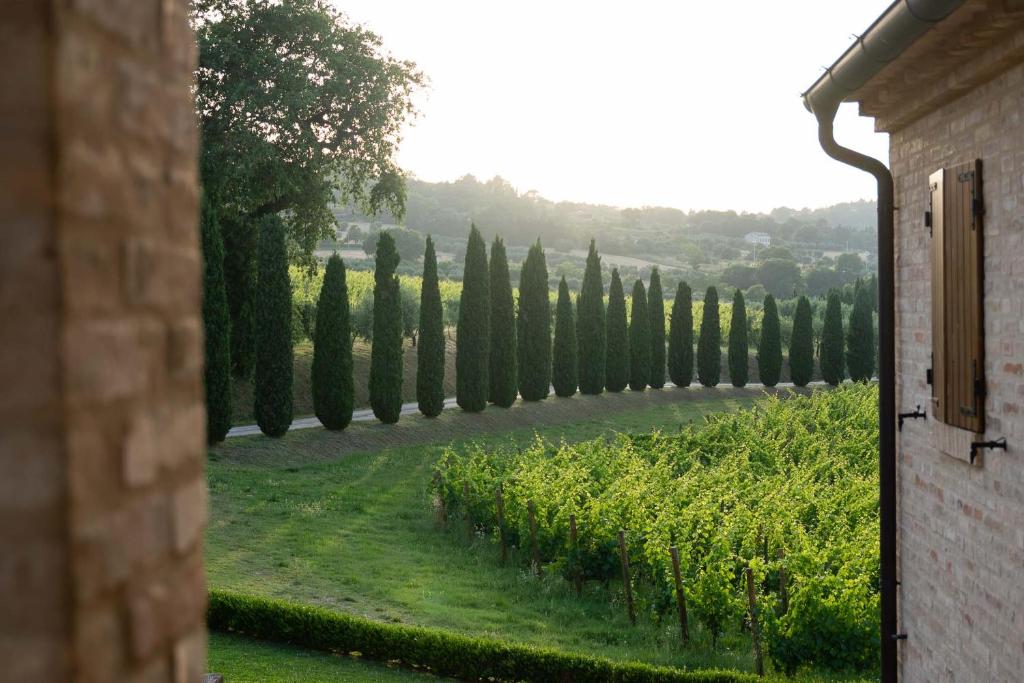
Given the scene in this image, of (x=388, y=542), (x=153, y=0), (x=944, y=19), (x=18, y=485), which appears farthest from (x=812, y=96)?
(x=388, y=542)

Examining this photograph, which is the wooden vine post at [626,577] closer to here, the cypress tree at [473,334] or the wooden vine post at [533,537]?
the wooden vine post at [533,537]

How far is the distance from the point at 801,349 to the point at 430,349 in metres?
19.3

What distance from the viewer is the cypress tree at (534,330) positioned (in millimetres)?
31703

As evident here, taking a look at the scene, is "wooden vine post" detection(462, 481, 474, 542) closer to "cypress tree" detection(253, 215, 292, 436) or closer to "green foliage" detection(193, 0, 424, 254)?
"cypress tree" detection(253, 215, 292, 436)

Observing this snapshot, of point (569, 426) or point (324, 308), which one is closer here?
point (324, 308)

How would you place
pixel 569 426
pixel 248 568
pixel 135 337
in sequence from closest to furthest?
pixel 135 337, pixel 248 568, pixel 569 426

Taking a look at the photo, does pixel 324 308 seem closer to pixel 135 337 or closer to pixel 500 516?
pixel 500 516

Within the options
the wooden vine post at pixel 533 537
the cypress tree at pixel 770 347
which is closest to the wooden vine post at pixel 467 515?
the wooden vine post at pixel 533 537

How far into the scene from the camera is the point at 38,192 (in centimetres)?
119

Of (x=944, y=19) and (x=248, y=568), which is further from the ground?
(x=944, y=19)

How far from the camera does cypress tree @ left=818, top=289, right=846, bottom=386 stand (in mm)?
41906

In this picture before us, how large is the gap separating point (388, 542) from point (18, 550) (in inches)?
616

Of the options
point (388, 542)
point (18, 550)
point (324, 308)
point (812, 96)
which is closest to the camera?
point (18, 550)

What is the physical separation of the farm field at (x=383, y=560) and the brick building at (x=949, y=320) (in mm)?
4143
